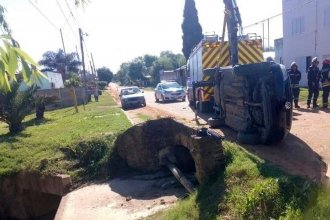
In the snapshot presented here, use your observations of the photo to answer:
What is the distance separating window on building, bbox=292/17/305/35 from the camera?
24.9m

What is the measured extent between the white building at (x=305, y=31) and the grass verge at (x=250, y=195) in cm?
1957

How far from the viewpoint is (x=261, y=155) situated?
20.4ft

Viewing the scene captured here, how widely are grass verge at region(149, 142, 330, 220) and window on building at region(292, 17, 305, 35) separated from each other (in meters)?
21.3

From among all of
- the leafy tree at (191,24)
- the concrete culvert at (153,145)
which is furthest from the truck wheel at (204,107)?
the leafy tree at (191,24)

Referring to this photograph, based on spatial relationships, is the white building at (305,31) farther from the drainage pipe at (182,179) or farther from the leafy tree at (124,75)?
the leafy tree at (124,75)

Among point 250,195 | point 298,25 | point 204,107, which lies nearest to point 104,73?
point 298,25

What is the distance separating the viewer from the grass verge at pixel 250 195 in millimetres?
3900

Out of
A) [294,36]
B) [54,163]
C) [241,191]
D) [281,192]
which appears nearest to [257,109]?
[241,191]

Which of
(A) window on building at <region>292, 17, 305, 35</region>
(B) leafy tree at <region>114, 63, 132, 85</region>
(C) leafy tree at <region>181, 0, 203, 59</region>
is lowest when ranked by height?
(B) leafy tree at <region>114, 63, 132, 85</region>

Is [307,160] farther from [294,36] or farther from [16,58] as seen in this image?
[294,36]

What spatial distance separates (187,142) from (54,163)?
13.1ft

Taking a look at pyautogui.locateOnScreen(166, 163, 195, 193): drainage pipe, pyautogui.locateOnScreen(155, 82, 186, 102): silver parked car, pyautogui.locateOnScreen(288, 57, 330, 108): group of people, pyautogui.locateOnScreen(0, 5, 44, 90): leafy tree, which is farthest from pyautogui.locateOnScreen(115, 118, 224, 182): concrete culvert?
pyautogui.locateOnScreen(155, 82, 186, 102): silver parked car

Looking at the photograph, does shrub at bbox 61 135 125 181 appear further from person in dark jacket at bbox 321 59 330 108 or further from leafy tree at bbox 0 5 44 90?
leafy tree at bbox 0 5 44 90

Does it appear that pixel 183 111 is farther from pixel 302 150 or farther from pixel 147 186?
pixel 302 150
